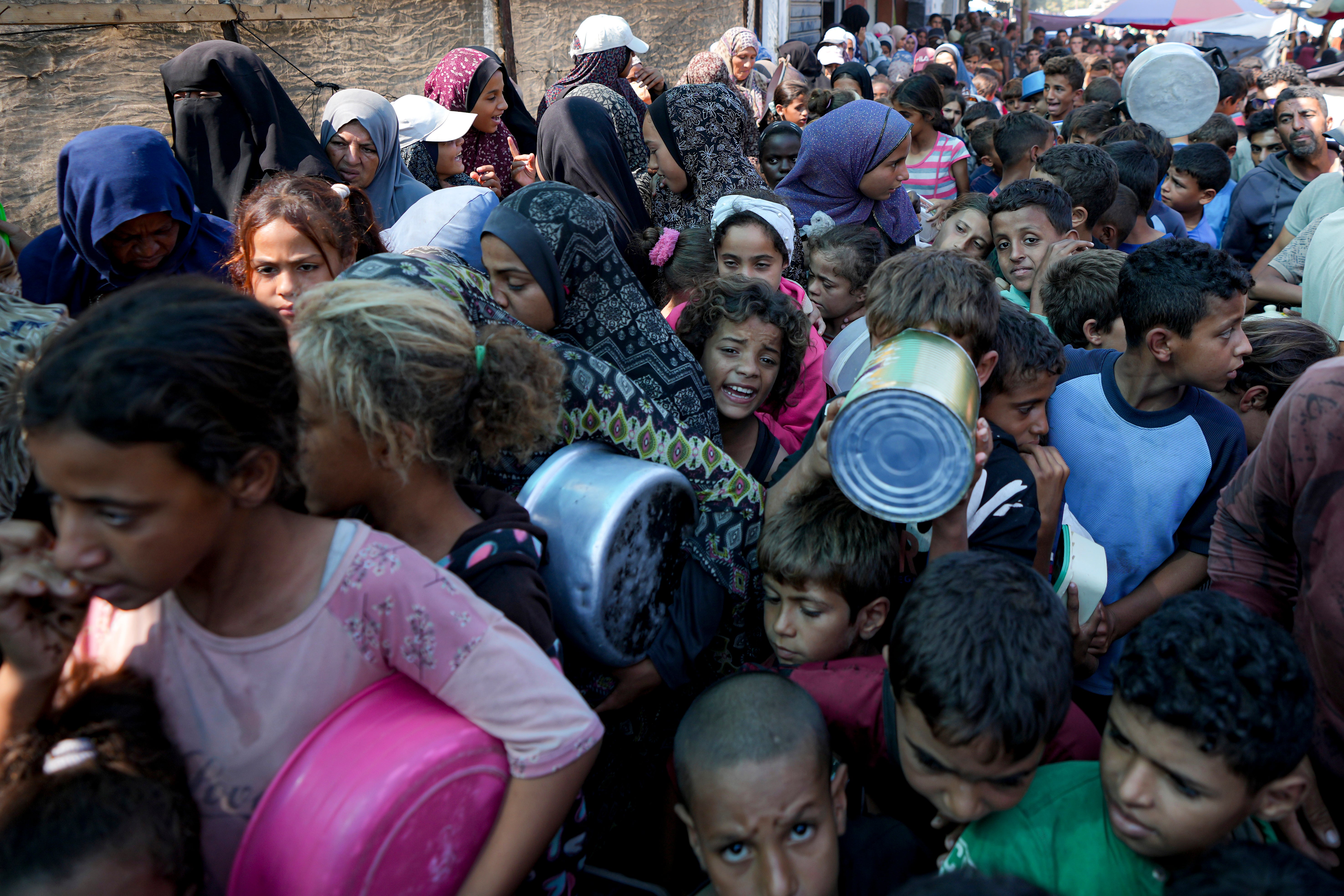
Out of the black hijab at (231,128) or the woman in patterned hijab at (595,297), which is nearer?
the woman in patterned hijab at (595,297)

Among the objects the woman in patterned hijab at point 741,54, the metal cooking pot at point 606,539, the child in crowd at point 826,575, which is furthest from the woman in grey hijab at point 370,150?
the woman in patterned hijab at point 741,54

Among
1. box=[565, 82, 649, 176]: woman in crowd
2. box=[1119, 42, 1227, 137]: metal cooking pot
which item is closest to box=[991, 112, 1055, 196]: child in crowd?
box=[1119, 42, 1227, 137]: metal cooking pot

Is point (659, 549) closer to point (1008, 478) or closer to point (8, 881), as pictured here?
point (1008, 478)

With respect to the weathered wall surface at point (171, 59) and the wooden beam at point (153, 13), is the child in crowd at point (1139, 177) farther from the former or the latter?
the wooden beam at point (153, 13)

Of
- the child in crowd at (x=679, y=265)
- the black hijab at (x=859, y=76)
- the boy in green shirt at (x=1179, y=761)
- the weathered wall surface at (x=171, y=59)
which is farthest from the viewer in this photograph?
the black hijab at (x=859, y=76)

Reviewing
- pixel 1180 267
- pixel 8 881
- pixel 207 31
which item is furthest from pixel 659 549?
pixel 207 31

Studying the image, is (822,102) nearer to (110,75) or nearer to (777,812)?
(110,75)

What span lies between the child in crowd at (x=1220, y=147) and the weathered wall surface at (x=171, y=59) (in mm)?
5749

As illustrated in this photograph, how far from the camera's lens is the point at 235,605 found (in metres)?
1.25

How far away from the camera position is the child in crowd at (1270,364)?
8.50 ft

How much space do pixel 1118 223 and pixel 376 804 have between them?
4480 millimetres

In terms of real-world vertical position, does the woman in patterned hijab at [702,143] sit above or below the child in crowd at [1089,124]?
above

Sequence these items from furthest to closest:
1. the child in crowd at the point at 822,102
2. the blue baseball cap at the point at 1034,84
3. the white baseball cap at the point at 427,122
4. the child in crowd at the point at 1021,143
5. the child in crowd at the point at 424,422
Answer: the blue baseball cap at the point at 1034,84
the child in crowd at the point at 822,102
the child in crowd at the point at 1021,143
the white baseball cap at the point at 427,122
the child in crowd at the point at 424,422

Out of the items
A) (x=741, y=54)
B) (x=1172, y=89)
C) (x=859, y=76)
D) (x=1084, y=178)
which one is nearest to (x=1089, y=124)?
(x=1172, y=89)
